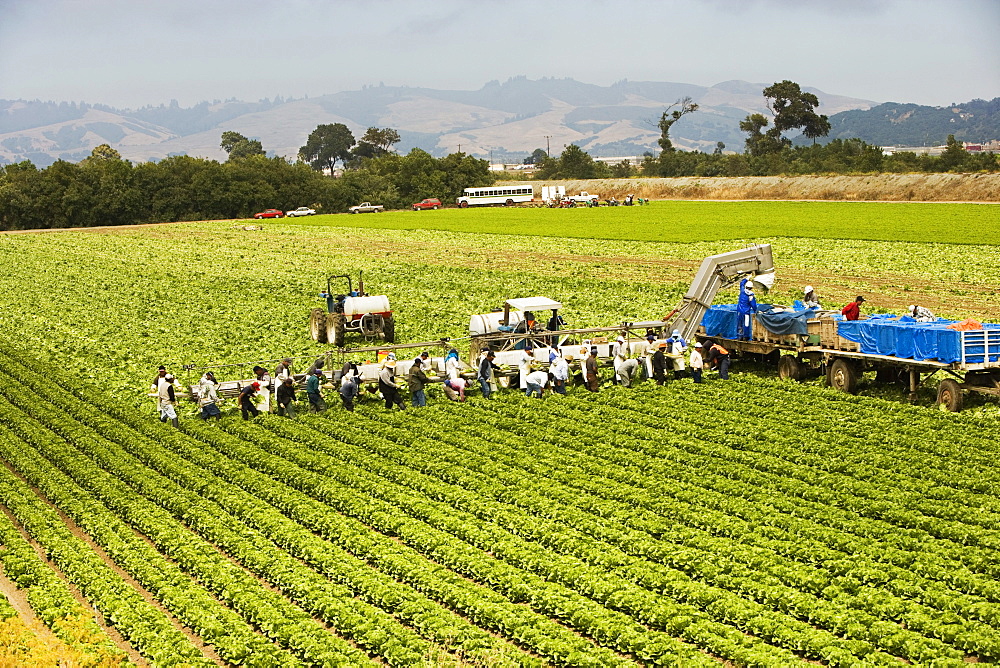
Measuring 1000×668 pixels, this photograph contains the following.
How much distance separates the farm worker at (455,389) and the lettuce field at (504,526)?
1.76 ft

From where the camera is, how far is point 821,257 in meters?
63.3

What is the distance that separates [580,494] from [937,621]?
24.0ft

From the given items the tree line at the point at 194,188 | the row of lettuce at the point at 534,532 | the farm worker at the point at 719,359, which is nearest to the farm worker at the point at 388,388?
the row of lettuce at the point at 534,532

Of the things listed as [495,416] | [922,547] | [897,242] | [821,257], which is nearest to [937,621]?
[922,547]

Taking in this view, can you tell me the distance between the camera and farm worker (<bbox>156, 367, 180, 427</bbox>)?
27.0 metres

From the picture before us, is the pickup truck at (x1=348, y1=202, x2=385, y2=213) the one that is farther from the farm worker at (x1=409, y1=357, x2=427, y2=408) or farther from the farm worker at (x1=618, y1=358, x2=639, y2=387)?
the farm worker at (x1=409, y1=357, x2=427, y2=408)

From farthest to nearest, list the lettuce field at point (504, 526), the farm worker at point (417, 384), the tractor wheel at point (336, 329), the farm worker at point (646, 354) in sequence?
the tractor wheel at point (336, 329)
the farm worker at point (646, 354)
the farm worker at point (417, 384)
the lettuce field at point (504, 526)

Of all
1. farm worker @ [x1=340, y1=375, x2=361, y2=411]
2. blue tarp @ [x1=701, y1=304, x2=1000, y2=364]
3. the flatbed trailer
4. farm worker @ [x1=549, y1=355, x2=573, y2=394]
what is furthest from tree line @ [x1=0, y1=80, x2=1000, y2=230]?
farm worker @ [x1=549, y1=355, x2=573, y2=394]

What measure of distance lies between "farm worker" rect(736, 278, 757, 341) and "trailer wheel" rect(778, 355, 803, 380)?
1315 mm

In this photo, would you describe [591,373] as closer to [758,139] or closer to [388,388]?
[388,388]

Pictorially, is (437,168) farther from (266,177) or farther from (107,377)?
(107,377)

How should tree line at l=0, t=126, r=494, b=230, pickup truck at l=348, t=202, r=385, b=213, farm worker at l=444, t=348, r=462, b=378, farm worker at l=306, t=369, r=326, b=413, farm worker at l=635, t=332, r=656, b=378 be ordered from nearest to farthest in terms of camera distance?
1. farm worker at l=306, t=369, r=326, b=413
2. farm worker at l=444, t=348, r=462, b=378
3. farm worker at l=635, t=332, r=656, b=378
4. tree line at l=0, t=126, r=494, b=230
5. pickup truck at l=348, t=202, r=385, b=213

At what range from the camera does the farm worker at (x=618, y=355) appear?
1166 inches

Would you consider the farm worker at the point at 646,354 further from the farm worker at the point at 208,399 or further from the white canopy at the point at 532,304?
the farm worker at the point at 208,399
